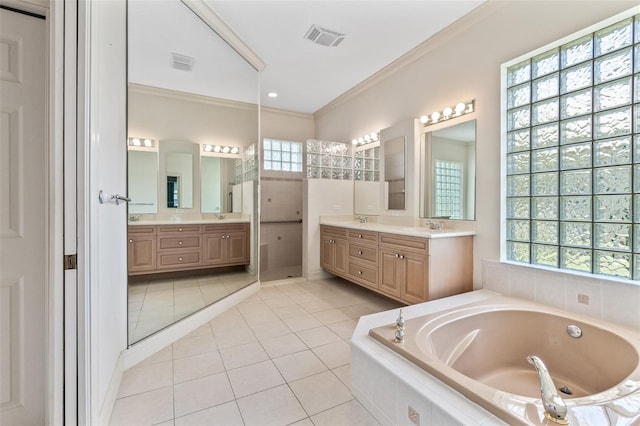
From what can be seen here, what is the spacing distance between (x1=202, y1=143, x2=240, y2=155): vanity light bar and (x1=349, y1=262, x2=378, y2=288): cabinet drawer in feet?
6.84

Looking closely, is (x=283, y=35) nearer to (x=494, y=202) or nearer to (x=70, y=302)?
(x=494, y=202)

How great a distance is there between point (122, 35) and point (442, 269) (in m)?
3.03

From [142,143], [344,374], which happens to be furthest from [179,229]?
[344,374]

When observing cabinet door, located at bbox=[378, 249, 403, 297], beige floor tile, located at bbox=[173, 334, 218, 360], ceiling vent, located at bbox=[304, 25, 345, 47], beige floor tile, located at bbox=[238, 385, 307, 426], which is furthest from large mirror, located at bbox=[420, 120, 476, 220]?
beige floor tile, located at bbox=[173, 334, 218, 360]

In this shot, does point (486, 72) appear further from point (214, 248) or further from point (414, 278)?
point (214, 248)

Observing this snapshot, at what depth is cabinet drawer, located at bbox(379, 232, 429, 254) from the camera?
2451 mm

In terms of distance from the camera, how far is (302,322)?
2.64 m

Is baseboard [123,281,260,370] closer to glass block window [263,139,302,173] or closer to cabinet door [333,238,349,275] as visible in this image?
cabinet door [333,238,349,275]

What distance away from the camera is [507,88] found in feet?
7.78

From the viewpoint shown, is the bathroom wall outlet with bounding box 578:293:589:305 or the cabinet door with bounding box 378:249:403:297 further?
the cabinet door with bounding box 378:249:403:297

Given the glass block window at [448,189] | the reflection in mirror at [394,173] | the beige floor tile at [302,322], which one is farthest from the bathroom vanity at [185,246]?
the glass block window at [448,189]

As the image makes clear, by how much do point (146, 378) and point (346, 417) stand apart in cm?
131

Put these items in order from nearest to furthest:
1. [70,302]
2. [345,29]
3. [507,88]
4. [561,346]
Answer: [70,302] < [561,346] < [507,88] < [345,29]

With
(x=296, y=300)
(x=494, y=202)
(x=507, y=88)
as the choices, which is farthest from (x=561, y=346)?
(x=296, y=300)
